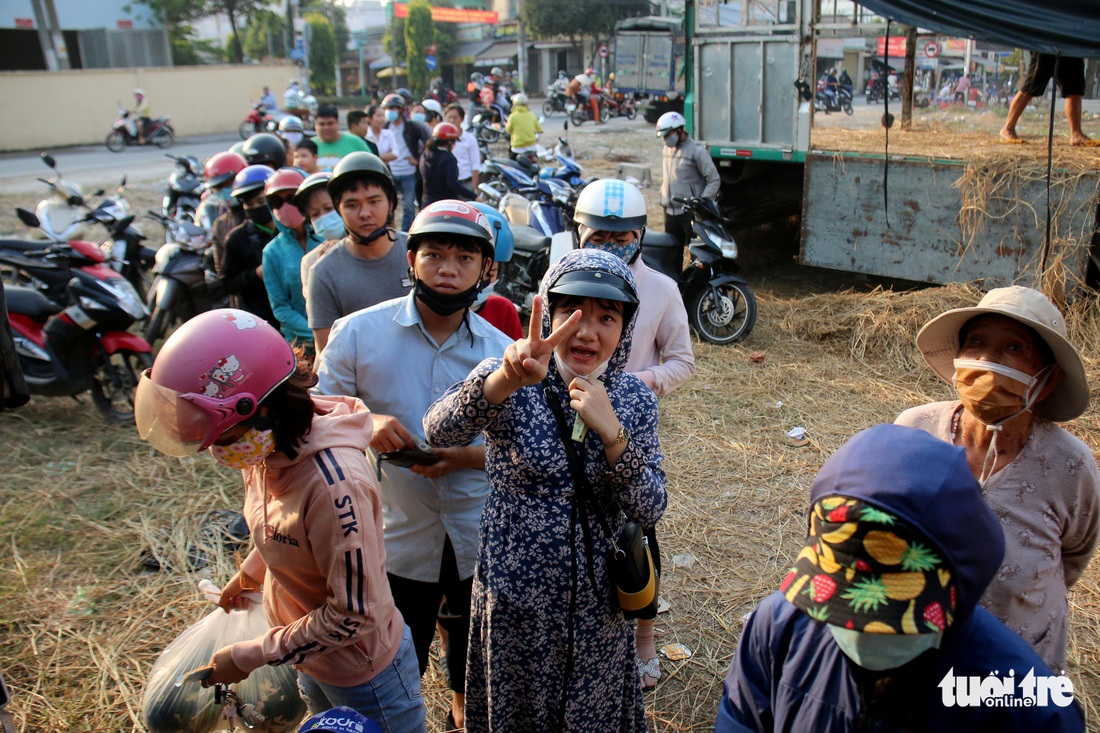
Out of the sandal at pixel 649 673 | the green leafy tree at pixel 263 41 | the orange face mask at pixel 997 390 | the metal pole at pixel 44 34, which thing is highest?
the green leafy tree at pixel 263 41

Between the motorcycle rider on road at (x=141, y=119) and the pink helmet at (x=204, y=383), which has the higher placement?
the motorcycle rider on road at (x=141, y=119)

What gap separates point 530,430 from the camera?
1.88 m

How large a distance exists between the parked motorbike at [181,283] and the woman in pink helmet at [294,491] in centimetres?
470

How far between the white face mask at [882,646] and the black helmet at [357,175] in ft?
7.74

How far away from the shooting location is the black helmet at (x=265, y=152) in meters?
6.48

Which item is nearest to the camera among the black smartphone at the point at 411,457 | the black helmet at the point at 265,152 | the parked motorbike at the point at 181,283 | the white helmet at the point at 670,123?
the black smartphone at the point at 411,457

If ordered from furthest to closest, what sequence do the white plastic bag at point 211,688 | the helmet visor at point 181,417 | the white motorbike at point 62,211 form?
the white motorbike at point 62,211, the white plastic bag at point 211,688, the helmet visor at point 181,417

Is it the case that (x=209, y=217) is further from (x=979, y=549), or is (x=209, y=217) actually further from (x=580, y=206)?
(x=979, y=549)

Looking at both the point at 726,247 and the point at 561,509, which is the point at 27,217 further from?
the point at 561,509

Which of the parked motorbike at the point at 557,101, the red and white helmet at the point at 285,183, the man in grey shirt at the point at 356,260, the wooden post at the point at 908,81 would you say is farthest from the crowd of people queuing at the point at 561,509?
the parked motorbike at the point at 557,101

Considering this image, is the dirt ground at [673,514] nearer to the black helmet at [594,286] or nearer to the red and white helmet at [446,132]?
the black helmet at [594,286]

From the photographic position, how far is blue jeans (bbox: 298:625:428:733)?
1.89m

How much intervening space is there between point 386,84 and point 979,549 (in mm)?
52146

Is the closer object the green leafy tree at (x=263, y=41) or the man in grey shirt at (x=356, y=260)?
the man in grey shirt at (x=356, y=260)
